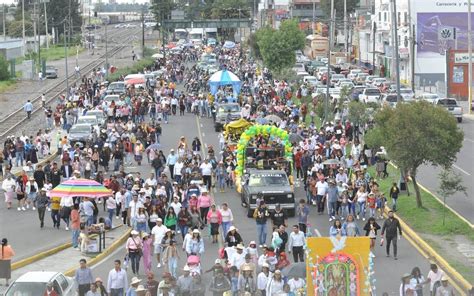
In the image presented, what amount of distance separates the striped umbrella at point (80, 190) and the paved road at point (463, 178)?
1051cm

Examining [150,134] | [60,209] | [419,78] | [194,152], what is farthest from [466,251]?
[419,78]

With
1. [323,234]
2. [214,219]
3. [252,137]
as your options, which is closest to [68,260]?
[214,219]

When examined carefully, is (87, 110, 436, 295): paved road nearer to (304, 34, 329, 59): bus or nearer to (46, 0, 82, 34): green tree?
(304, 34, 329, 59): bus

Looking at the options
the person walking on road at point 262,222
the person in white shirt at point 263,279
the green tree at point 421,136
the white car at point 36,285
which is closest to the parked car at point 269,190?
the green tree at point 421,136

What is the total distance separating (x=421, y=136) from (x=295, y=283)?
1330 centimetres

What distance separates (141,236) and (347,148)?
863 inches

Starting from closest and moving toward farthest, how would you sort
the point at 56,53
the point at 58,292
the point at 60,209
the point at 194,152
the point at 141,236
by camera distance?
the point at 58,292, the point at 141,236, the point at 60,209, the point at 194,152, the point at 56,53

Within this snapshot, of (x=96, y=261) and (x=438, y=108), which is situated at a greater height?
(x=438, y=108)

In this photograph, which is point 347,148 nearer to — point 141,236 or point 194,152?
point 194,152

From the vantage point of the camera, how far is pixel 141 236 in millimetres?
27750

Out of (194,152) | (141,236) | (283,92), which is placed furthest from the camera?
(283,92)

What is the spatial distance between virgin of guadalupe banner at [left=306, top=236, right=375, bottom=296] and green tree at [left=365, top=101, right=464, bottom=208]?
13711mm

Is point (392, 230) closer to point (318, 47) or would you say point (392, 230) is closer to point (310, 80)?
point (310, 80)

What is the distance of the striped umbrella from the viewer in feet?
104
